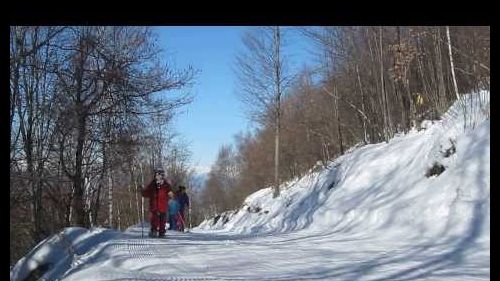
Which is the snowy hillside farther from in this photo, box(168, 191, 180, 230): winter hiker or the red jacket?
box(168, 191, 180, 230): winter hiker

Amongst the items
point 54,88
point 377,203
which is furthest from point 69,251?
point 377,203

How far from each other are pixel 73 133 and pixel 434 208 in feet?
27.0

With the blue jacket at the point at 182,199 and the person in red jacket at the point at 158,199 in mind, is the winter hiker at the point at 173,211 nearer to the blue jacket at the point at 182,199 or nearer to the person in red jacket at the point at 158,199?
the blue jacket at the point at 182,199

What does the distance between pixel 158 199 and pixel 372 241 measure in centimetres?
528

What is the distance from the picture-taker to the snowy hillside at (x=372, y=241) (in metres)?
7.96

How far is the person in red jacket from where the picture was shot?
44.6 feet

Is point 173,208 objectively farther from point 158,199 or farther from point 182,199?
point 158,199

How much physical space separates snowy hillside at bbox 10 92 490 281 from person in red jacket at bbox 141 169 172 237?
40.2 inches

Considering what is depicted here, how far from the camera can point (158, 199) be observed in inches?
535

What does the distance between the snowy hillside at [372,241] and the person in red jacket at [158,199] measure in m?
1.02

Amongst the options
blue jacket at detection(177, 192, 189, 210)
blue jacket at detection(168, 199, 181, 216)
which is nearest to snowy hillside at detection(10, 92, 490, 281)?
blue jacket at detection(168, 199, 181, 216)

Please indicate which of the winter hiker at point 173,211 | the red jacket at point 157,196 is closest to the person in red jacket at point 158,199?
the red jacket at point 157,196

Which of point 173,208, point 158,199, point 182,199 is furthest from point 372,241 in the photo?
point 182,199
